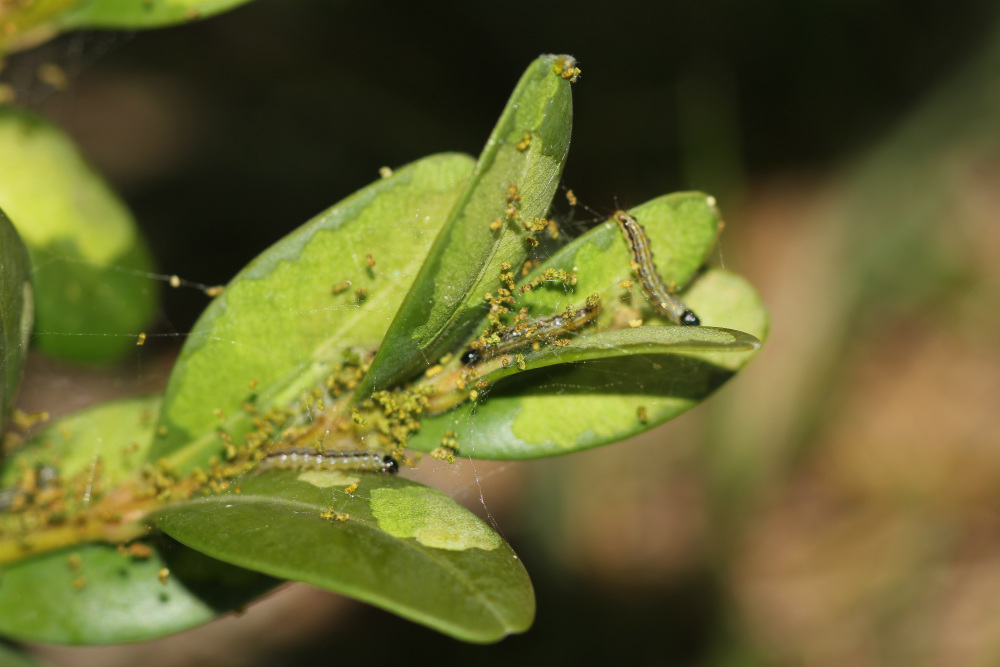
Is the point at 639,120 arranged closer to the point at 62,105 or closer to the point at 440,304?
the point at 62,105

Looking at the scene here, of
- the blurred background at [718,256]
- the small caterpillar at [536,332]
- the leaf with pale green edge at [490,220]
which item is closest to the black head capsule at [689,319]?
the small caterpillar at [536,332]

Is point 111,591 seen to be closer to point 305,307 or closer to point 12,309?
point 12,309

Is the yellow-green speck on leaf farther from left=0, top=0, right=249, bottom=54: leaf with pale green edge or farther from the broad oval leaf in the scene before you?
left=0, top=0, right=249, bottom=54: leaf with pale green edge

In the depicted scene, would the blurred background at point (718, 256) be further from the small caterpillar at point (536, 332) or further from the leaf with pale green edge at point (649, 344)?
the leaf with pale green edge at point (649, 344)

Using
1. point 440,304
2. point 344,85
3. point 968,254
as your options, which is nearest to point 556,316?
point 440,304

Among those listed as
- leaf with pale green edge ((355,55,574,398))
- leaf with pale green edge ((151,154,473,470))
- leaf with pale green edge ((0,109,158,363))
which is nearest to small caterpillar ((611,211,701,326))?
leaf with pale green edge ((355,55,574,398))
